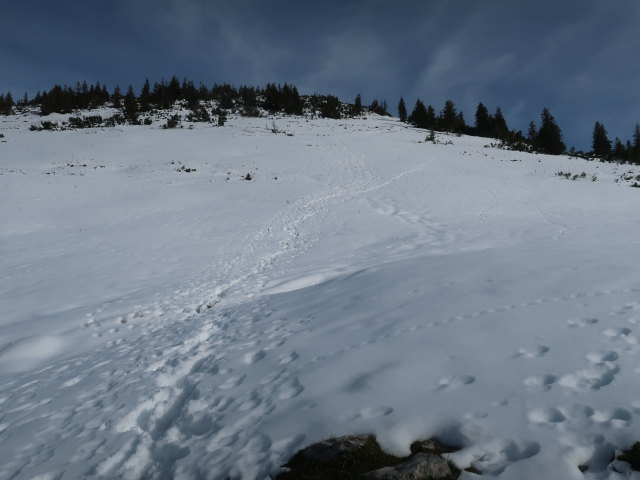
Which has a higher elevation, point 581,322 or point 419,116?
point 419,116

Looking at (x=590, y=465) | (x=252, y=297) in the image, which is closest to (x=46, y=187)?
(x=252, y=297)

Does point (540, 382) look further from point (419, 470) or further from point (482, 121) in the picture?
point (482, 121)

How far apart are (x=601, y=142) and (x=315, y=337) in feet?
267

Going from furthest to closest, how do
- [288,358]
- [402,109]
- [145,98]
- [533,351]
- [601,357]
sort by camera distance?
[402,109] → [145,98] → [288,358] → [533,351] → [601,357]

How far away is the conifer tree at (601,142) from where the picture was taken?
65.9m

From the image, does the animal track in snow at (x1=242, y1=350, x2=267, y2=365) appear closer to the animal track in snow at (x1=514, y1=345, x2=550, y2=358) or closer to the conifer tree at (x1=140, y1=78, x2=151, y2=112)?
the animal track in snow at (x1=514, y1=345, x2=550, y2=358)

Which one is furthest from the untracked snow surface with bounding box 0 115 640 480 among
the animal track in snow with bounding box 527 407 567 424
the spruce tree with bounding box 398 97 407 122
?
the spruce tree with bounding box 398 97 407 122

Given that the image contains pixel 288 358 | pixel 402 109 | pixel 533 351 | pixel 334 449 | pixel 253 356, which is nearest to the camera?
pixel 334 449

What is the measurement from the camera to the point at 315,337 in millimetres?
6156

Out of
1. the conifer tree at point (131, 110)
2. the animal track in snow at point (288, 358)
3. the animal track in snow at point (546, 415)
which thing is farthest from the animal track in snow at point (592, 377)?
the conifer tree at point (131, 110)

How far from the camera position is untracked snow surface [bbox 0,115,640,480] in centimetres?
366

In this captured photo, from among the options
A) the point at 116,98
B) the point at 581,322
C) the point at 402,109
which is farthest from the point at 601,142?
the point at 116,98

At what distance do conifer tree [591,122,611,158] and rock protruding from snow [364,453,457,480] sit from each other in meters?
81.1

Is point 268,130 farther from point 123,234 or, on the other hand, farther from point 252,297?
point 252,297
